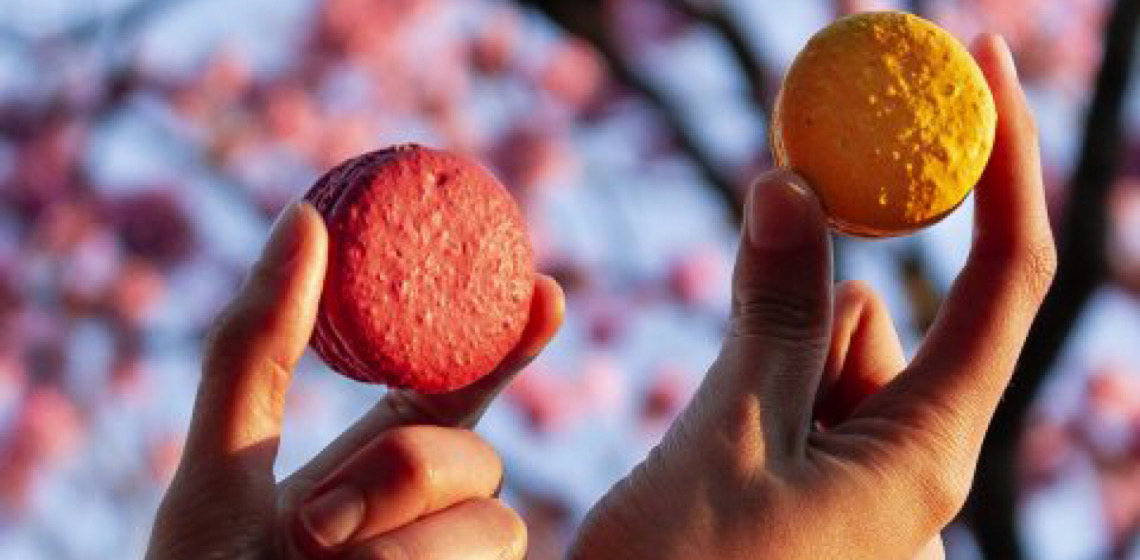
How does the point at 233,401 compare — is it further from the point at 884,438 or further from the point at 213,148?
the point at 213,148

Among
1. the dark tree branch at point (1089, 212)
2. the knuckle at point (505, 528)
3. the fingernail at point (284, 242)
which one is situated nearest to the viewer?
the fingernail at point (284, 242)

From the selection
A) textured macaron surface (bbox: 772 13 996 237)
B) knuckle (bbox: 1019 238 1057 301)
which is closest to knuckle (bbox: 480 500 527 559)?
textured macaron surface (bbox: 772 13 996 237)

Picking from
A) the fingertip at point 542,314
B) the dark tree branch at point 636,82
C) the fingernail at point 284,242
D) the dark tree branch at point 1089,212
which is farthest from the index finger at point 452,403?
the dark tree branch at point 636,82

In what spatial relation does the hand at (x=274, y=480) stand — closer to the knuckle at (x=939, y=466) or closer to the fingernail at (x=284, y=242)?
the fingernail at (x=284, y=242)

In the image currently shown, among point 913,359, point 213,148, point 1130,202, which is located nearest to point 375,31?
point 213,148

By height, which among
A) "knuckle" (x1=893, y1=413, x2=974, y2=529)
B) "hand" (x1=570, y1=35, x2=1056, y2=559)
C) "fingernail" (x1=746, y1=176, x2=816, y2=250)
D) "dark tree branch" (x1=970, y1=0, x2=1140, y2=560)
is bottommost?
"dark tree branch" (x1=970, y1=0, x2=1140, y2=560)

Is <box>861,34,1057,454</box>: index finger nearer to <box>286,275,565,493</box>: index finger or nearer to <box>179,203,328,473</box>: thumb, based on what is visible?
<box>286,275,565,493</box>: index finger
